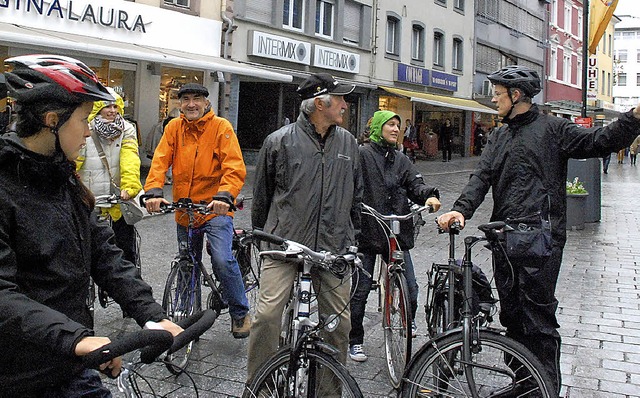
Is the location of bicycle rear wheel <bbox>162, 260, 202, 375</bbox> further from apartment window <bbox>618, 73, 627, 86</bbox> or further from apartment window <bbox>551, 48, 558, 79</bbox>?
apartment window <bbox>618, 73, 627, 86</bbox>

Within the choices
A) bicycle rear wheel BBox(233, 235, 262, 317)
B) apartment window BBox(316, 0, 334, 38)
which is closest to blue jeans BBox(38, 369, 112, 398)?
bicycle rear wheel BBox(233, 235, 262, 317)

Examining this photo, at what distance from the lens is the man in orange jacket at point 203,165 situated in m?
4.90

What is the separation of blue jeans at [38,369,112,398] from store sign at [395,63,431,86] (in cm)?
2595

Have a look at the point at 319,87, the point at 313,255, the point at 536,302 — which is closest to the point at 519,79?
the point at 319,87

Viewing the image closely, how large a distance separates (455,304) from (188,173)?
2142 mm

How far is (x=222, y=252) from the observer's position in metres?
4.96

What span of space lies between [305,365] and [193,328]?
134cm

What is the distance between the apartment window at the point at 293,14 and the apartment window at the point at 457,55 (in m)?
12.6

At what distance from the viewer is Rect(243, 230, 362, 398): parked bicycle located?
123 inches

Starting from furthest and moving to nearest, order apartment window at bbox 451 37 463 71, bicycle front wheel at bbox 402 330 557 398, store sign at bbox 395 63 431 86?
apartment window at bbox 451 37 463 71
store sign at bbox 395 63 431 86
bicycle front wheel at bbox 402 330 557 398

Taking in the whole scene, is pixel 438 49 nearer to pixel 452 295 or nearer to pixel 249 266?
pixel 249 266

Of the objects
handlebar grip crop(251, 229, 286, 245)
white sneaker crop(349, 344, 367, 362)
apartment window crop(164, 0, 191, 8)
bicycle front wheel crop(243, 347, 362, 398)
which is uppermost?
apartment window crop(164, 0, 191, 8)

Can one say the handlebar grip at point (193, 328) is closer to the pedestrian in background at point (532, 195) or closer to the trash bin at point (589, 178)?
the pedestrian in background at point (532, 195)

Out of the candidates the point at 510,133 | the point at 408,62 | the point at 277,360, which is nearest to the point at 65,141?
the point at 277,360
